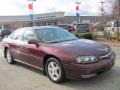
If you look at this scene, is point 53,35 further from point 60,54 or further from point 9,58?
point 9,58

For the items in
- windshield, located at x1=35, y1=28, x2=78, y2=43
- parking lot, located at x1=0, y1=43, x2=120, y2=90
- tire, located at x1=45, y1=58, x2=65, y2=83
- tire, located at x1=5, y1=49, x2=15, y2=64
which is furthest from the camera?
tire, located at x1=5, y1=49, x2=15, y2=64

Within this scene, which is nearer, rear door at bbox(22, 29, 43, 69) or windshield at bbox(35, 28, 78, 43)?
Result: rear door at bbox(22, 29, 43, 69)

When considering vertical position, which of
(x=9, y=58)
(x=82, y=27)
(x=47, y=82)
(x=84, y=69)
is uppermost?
(x=82, y=27)

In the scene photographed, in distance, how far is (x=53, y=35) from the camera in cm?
729

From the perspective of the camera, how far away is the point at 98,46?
245 inches

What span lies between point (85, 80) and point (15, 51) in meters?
3.08

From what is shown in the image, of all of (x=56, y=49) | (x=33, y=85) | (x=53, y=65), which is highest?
(x=56, y=49)

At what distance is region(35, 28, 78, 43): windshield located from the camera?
23.1 ft

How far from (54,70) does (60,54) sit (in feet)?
1.81

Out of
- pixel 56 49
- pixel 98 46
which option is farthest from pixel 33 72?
pixel 98 46

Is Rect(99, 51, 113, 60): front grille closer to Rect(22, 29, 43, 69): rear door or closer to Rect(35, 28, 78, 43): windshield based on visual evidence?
Rect(35, 28, 78, 43): windshield

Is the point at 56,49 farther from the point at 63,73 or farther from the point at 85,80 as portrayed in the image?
the point at 85,80

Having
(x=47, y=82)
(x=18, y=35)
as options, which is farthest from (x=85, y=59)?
(x=18, y=35)

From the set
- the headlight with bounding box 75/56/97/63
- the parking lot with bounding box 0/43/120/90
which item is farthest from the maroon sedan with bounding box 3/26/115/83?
the parking lot with bounding box 0/43/120/90
